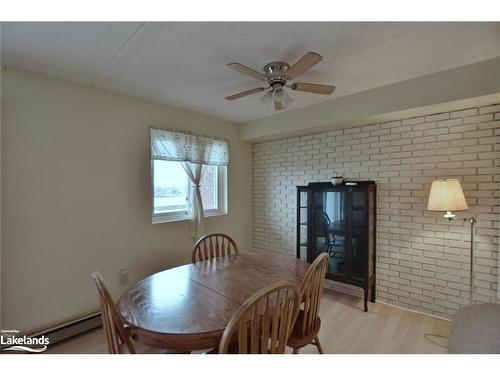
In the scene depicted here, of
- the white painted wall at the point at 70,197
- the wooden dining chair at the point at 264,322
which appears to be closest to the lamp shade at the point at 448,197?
the wooden dining chair at the point at 264,322

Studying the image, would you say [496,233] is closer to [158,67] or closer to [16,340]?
[158,67]

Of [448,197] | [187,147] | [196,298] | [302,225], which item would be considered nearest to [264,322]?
[196,298]

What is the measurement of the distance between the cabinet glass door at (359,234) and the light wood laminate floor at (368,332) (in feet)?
1.26

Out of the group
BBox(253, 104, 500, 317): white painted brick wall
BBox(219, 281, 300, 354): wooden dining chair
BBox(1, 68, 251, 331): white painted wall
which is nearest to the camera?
BBox(219, 281, 300, 354): wooden dining chair

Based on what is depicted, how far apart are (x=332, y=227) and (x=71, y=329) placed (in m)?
2.59

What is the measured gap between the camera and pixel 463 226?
6.81ft

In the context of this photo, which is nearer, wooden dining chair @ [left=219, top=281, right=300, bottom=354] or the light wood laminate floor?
wooden dining chair @ [left=219, top=281, right=300, bottom=354]

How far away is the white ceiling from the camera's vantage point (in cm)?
131

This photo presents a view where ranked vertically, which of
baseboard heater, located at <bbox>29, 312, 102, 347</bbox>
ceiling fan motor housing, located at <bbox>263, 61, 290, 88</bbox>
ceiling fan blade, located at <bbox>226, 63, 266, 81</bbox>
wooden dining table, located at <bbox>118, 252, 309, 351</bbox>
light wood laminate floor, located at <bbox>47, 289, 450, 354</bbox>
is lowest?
light wood laminate floor, located at <bbox>47, 289, 450, 354</bbox>

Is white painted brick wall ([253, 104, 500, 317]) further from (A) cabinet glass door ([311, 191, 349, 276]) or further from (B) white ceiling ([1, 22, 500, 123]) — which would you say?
(B) white ceiling ([1, 22, 500, 123])

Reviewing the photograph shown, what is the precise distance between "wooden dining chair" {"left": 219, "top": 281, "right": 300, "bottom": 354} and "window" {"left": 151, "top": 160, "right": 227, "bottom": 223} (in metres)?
1.82

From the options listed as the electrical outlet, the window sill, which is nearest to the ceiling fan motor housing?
the window sill
